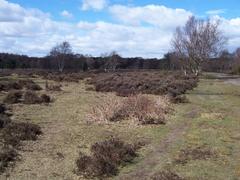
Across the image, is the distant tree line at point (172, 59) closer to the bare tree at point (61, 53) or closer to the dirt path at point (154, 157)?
the bare tree at point (61, 53)

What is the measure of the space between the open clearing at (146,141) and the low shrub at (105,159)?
9.1 inches

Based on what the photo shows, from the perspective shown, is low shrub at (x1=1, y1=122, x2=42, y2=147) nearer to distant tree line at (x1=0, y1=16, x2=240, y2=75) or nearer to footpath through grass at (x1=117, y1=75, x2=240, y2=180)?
footpath through grass at (x1=117, y1=75, x2=240, y2=180)

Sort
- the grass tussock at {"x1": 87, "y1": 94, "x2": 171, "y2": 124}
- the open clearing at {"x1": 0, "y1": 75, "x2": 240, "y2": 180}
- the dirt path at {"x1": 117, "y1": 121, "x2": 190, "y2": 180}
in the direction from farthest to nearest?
1. the grass tussock at {"x1": 87, "y1": 94, "x2": 171, "y2": 124}
2. the open clearing at {"x1": 0, "y1": 75, "x2": 240, "y2": 180}
3. the dirt path at {"x1": 117, "y1": 121, "x2": 190, "y2": 180}

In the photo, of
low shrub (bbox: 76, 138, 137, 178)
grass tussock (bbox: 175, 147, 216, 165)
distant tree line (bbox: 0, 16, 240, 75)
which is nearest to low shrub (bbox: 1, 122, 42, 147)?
low shrub (bbox: 76, 138, 137, 178)

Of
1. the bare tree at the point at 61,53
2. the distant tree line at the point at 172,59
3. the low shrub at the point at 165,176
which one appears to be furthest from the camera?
the bare tree at the point at 61,53

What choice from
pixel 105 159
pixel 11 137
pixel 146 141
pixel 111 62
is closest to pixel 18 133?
pixel 11 137

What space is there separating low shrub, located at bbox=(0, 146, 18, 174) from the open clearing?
21 centimetres

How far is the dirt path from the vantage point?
391 inches

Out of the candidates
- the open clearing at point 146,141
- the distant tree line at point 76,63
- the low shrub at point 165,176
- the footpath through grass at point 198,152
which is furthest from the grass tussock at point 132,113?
the distant tree line at point 76,63

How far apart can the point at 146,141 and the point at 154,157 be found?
222cm

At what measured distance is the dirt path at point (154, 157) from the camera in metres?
9.92

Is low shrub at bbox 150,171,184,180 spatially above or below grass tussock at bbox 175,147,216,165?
Result: above

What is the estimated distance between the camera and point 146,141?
1377 cm

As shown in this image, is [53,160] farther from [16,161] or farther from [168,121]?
[168,121]
